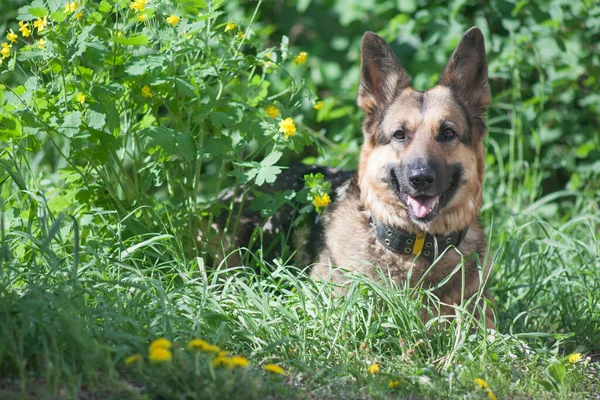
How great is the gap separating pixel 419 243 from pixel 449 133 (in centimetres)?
61

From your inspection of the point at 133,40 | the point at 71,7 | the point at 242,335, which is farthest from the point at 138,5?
the point at 242,335

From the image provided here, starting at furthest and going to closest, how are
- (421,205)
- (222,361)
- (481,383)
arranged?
(421,205) → (481,383) → (222,361)

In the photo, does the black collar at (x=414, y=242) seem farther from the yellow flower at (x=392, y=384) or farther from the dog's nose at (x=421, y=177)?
the yellow flower at (x=392, y=384)

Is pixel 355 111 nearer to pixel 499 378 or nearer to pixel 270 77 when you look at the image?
pixel 270 77

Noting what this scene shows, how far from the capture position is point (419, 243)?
3721mm

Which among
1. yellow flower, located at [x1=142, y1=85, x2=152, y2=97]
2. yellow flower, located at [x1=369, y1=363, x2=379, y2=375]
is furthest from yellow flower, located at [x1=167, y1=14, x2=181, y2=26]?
yellow flower, located at [x1=369, y1=363, x2=379, y2=375]

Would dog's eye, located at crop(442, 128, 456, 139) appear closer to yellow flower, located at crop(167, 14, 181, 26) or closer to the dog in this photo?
the dog

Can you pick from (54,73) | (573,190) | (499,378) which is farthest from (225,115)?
(573,190)

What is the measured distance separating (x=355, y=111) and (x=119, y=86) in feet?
10.6

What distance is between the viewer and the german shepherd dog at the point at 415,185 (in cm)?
369

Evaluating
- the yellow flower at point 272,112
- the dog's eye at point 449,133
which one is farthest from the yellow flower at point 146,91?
the dog's eye at point 449,133

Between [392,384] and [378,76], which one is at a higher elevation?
[378,76]

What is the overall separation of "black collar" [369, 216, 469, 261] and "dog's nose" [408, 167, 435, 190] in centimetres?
28

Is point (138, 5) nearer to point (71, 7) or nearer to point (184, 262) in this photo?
point (71, 7)
